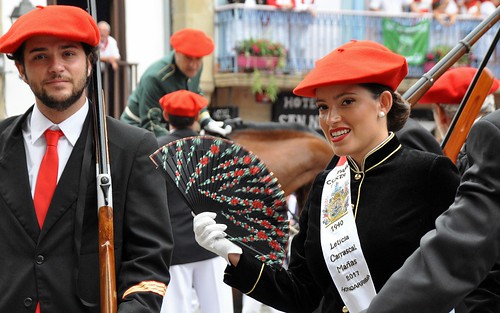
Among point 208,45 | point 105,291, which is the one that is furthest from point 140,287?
point 208,45

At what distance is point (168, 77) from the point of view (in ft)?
32.0

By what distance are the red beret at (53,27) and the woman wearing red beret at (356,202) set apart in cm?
77

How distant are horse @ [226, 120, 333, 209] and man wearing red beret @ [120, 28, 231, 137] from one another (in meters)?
0.45

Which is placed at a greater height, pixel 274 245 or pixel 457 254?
pixel 457 254

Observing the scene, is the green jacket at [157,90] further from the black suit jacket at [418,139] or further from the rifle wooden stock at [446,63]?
the black suit jacket at [418,139]

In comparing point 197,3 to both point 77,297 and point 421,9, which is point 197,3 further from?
point 77,297

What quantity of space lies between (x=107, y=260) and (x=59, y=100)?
2.01 feet

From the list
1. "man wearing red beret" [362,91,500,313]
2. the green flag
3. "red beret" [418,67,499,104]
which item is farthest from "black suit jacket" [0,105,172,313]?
the green flag

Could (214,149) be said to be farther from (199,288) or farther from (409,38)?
(409,38)

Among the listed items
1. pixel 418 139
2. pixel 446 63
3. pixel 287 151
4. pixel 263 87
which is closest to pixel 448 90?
pixel 446 63

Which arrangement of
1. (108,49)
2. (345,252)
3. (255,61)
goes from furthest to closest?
(255,61), (108,49), (345,252)

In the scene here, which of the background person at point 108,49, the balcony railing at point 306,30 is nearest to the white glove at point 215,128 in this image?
the background person at point 108,49

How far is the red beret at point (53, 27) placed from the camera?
384 centimetres

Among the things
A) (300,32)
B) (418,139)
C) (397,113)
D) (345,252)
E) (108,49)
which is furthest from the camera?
(300,32)
